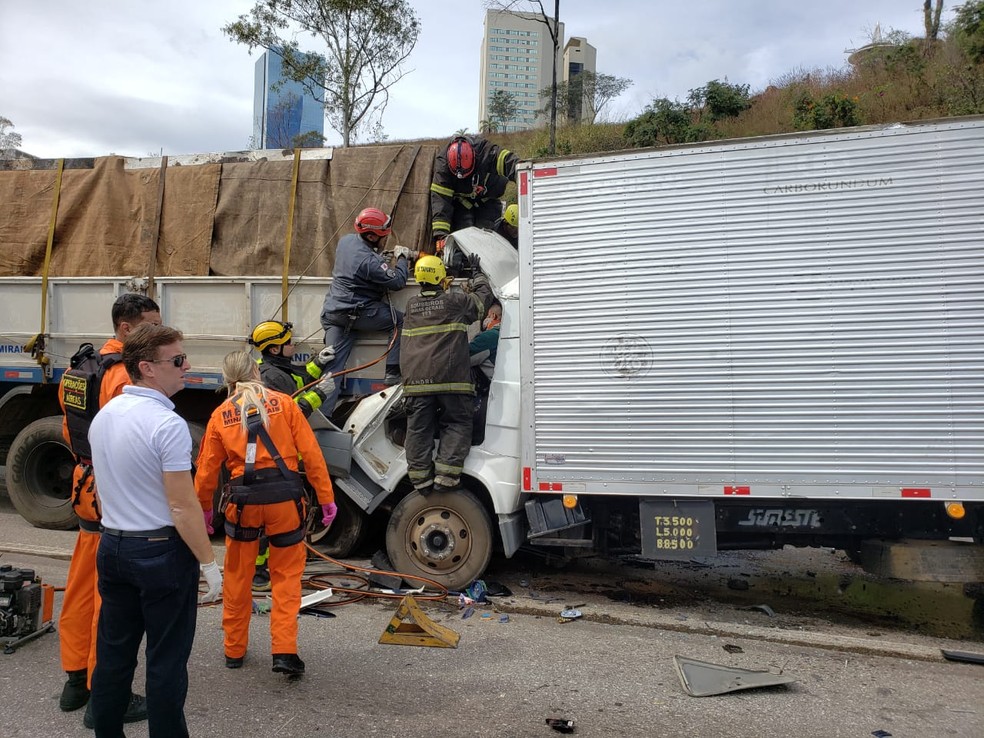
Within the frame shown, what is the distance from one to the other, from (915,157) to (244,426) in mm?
4029

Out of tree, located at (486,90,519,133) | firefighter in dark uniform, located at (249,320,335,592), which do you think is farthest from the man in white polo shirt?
tree, located at (486,90,519,133)

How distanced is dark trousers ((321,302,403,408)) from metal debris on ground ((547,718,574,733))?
2.96 m

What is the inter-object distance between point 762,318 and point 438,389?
6.86 feet

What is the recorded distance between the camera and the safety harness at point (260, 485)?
3566 millimetres

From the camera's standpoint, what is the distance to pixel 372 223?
5.52 metres

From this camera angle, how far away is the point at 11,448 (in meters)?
6.46

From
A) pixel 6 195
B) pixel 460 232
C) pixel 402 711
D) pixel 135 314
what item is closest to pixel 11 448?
pixel 6 195

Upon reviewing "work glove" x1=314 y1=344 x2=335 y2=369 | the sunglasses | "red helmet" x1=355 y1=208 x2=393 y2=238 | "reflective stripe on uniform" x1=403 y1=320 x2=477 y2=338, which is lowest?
the sunglasses

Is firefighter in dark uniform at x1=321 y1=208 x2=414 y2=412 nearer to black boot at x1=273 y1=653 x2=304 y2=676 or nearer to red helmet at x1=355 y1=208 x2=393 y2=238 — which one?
red helmet at x1=355 y1=208 x2=393 y2=238

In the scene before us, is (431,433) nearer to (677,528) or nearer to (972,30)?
(677,528)

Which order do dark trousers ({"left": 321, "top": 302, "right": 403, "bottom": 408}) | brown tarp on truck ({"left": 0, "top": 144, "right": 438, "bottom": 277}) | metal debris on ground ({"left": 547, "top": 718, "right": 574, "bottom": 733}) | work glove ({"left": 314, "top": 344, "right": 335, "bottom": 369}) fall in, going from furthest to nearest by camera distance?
brown tarp on truck ({"left": 0, "top": 144, "right": 438, "bottom": 277})
dark trousers ({"left": 321, "top": 302, "right": 403, "bottom": 408})
work glove ({"left": 314, "top": 344, "right": 335, "bottom": 369})
metal debris on ground ({"left": 547, "top": 718, "right": 574, "bottom": 733})

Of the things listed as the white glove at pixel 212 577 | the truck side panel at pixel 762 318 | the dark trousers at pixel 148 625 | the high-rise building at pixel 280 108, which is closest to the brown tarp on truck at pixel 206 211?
the truck side panel at pixel 762 318

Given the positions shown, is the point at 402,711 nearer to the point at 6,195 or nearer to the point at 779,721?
the point at 779,721

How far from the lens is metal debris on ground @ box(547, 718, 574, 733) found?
317cm
